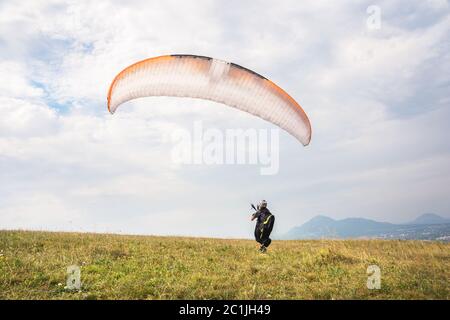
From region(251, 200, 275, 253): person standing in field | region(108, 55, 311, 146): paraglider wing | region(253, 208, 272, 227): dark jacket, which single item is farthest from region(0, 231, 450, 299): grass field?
region(108, 55, 311, 146): paraglider wing

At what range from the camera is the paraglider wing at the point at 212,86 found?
1228 centimetres

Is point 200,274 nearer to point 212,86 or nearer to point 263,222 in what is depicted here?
point 212,86

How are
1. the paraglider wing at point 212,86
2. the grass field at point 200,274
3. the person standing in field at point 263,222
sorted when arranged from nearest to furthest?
the grass field at point 200,274
the paraglider wing at point 212,86
the person standing in field at point 263,222

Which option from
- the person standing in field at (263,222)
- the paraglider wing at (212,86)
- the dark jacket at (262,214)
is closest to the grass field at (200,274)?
the person standing in field at (263,222)

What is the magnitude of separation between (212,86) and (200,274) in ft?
19.0

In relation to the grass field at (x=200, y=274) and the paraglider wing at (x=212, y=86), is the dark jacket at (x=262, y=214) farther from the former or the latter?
the paraglider wing at (x=212, y=86)

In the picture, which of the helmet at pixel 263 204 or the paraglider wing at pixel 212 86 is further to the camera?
the helmet at pixel 263 204

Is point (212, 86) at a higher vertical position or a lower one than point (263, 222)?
higher

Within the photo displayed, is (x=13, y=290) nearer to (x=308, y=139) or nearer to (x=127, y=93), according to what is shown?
(x=127, y=93)

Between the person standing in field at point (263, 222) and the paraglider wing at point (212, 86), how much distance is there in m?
4.80

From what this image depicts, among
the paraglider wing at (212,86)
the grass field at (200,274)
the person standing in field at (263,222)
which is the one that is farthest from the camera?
the person standing in field at (263,222)

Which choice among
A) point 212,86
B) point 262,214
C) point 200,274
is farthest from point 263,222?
point 212,86

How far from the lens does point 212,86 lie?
12.9m
